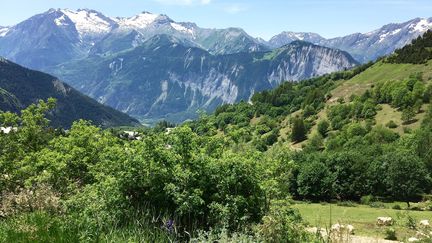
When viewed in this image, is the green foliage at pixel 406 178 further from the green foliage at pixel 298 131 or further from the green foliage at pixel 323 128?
the green foliage at pixel 298 131

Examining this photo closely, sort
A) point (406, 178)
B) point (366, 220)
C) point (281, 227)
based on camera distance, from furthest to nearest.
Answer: point (406, 178)
point (366, 220)
point (281, 227)

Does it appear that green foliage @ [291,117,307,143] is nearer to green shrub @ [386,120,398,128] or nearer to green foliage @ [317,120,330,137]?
green foliage @ [317,120,330,137]

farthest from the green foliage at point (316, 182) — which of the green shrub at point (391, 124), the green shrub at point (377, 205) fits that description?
the green shrub at point (391, 124)

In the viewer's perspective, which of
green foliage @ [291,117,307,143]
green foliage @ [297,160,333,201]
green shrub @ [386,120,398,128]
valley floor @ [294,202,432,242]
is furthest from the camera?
green foliage @ [291,117,307,143]

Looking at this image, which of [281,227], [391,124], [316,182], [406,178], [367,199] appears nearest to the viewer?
[281,227]

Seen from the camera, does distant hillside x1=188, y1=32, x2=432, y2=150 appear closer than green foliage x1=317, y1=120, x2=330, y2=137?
Yes

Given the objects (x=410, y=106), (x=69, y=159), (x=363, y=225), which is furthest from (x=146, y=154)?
(x=410, y=106)

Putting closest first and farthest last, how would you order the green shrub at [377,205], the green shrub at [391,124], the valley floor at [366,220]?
the valley floor at [366,220]
the green shrub at [377,205]
the green shrub at [391,124]

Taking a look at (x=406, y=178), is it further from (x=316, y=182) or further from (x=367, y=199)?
(x=316, y=182)

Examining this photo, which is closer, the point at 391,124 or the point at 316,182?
the point at 316,182

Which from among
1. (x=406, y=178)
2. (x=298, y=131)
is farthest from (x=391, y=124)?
(x=406, y=178)

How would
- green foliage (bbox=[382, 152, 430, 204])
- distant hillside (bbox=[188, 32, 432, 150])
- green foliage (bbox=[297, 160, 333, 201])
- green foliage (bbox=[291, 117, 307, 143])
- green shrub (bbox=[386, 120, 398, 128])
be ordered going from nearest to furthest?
green foliage (bbox=[382, 152, 430, 204])
green foliage (bbox=[297, 160, 333, 201])
green shrub (bbox=[386, 120, 398, 128])
distant hillside (bbox=[188, 32, 432, 150])
green foliage (bbox=[291, 117, 307, 143])

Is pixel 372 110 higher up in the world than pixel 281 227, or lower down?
higher up

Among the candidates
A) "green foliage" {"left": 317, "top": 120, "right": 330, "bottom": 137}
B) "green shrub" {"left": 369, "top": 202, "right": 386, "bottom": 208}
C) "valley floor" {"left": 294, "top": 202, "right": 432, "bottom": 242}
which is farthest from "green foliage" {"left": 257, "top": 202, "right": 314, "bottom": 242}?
"green foliage" {"left": 317, "top": 120, "right": 330, "bottom": 137}
